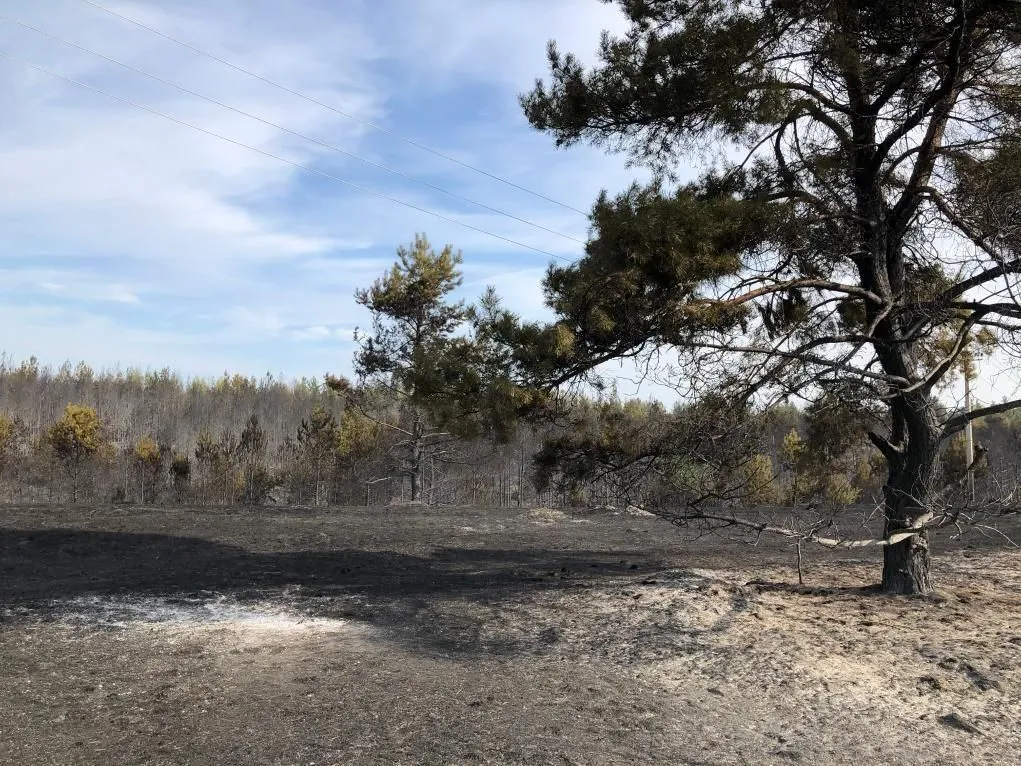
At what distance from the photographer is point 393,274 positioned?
733 inches

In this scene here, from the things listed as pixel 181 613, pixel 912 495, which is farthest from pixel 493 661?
pixel 912 495

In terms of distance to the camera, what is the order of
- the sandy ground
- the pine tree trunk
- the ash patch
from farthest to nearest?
the pine tree trunk → the ash patch → the sandy ground

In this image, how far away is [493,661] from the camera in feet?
17.6

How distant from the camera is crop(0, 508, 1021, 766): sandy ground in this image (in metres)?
3.94

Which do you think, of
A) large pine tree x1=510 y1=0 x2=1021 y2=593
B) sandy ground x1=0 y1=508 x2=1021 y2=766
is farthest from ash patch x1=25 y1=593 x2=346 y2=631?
large pine tree x1=510 y1=0 x2=1021 y2=593

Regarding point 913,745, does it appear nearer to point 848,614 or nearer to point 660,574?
point 848,614

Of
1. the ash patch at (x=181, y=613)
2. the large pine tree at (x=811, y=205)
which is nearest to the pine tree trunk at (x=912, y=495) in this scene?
the large pine tree at (x=811, y=205)

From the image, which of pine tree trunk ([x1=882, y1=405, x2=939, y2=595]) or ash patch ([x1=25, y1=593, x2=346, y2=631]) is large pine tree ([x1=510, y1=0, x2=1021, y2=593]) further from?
ash patch ([x1=25, y1=593, x2=346, y2=631])

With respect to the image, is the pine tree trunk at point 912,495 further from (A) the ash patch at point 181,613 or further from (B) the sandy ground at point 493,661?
(A) the ash patch at point 181,613

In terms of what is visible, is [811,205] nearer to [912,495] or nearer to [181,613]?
[912,495]

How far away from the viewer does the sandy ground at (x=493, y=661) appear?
12.9 feet

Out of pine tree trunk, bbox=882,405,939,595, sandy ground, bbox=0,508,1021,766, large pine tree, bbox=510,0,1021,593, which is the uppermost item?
large pine tree, bbox=510,0,1021,593

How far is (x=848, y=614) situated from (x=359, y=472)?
58.6 ft

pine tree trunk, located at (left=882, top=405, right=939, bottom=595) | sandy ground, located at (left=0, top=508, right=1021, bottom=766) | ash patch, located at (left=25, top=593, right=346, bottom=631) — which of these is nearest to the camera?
sandy ground, located at (left=0, top=508, right=1021, bottom=766)
